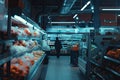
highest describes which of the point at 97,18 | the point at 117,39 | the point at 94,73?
the point at 97,18

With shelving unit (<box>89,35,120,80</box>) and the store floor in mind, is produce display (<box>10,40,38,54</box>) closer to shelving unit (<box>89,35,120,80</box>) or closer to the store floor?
shelving unit (<box>89,35,120,80</box>)

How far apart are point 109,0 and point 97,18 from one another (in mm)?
8854

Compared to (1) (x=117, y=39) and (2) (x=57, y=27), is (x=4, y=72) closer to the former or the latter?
(1) (x=117, y=39)

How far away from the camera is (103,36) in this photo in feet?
29.6

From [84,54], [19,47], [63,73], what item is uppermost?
[19,47]

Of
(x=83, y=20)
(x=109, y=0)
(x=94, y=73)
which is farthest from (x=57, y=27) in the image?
(x=94, y=73)

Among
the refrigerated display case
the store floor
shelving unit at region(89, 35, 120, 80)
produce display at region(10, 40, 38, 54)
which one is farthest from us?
the store floor

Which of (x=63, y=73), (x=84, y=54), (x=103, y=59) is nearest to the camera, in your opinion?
(x=103, y=59)

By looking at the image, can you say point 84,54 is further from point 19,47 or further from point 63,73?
point 19,47

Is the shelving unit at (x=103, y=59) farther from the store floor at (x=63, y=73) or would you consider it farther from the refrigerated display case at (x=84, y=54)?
the store floor at (x=63, y=73)

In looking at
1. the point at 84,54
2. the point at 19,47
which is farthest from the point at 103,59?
the point at 84,54

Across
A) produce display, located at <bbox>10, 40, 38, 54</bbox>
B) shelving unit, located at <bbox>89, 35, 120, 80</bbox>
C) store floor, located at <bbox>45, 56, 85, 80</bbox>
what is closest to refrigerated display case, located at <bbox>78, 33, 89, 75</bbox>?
store floor, located at <bbox>45, 56, 85, 80</bbox>

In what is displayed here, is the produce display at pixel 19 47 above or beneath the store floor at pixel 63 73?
above

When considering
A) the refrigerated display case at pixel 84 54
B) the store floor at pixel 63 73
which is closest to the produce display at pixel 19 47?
the refrigerated display case at pixel 84 54
